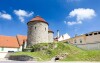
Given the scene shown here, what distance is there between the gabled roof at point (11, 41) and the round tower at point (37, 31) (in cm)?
777

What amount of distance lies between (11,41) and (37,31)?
39.1 ft

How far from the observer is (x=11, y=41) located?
1998 inches

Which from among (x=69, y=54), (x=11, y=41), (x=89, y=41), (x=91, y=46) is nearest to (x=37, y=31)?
(x=11, y=41)

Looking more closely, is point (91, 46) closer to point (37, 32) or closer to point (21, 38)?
point (37, 32)

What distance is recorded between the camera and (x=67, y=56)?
3131 centimetres

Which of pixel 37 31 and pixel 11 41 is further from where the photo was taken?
pixel 11 41

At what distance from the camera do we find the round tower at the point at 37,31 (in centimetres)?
4281

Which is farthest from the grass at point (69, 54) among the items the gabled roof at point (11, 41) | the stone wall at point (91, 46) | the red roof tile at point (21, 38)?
the red roof tile at point (21, 38)

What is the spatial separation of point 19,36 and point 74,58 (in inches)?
1121

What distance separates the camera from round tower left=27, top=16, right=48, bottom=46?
4281 centimetres

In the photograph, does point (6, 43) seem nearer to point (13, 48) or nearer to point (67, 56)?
point (13, 48)

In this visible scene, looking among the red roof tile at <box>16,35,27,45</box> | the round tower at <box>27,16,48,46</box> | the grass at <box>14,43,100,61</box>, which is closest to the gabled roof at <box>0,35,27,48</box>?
the red roof tile at <box>16,35,27,45</box>

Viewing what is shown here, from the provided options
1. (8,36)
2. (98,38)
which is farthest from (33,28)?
(98,38)

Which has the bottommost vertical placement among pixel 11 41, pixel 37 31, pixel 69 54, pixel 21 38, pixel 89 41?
pixel 69 54
